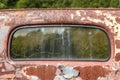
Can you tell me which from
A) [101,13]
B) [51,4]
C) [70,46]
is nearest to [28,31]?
[70,46]

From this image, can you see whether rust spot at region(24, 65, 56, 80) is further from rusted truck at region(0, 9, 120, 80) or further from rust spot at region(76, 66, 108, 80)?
rust spot at region(76, 66, 108, 80)

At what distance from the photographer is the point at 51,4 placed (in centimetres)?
1466

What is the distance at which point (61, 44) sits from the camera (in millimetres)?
5383

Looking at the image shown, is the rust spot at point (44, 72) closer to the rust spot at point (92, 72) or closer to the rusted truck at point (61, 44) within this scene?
the rusted truck at point (61, 44)

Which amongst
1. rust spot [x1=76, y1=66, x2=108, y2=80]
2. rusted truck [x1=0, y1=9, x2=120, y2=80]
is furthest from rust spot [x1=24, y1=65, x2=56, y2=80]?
rust spot [x1=76, y1=66, x2=108, y2=80]

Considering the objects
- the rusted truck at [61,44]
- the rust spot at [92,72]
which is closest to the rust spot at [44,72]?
the rusted truck at [61,44]

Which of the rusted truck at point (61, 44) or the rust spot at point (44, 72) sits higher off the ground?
the rusted truck at point (61, 44)

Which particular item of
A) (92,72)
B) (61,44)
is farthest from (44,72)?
(92,72)

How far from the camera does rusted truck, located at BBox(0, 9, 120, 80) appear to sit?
17.5 ft

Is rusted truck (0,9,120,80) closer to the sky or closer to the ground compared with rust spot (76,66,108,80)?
closer to the sky

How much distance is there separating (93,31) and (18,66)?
898 millimetres

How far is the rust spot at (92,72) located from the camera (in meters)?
5.32

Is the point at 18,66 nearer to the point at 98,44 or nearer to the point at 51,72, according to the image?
the point at 51,72

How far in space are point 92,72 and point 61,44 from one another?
17.7 inches
